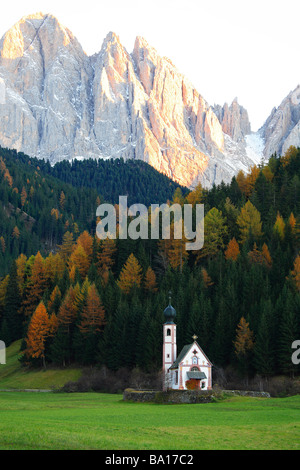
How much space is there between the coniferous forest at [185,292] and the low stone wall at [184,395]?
13343mm

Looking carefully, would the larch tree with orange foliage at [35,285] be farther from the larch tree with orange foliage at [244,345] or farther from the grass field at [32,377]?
→ the larch tree with orange foliage at [244,345]

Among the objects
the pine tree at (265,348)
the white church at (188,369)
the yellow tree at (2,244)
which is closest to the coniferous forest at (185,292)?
the pine tree at (265,348)

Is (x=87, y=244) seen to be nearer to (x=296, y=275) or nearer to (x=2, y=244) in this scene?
(x=296, y=275)

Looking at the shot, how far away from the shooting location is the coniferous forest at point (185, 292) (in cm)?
7400

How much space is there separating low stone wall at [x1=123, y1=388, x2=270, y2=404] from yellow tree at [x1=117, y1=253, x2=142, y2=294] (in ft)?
119

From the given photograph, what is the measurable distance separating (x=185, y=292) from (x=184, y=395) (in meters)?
30.5

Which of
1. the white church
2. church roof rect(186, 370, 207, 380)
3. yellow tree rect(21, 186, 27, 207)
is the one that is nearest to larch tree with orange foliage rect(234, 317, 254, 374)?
the white church

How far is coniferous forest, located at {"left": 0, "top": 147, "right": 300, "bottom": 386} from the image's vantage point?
74000mm

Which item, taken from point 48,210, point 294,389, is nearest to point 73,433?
point 294,389

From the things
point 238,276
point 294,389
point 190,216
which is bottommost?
point 294,389

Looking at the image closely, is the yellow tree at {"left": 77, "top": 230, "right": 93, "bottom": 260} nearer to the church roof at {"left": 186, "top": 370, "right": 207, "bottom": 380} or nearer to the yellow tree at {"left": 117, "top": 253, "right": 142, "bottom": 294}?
the yellow tree at {"left": 117, "top": 253, "right": 142, "bottom": 294}

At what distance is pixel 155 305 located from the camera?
8262 centimetres

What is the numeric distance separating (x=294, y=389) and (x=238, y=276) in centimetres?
2660

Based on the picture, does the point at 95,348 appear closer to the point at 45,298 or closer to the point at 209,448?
the point at 45,298
